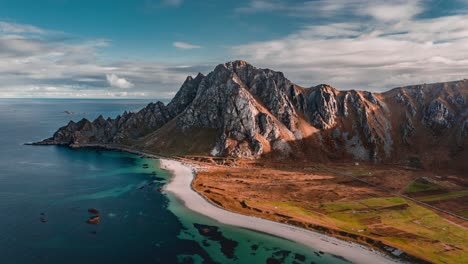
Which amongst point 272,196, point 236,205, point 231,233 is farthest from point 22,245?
point 272,196

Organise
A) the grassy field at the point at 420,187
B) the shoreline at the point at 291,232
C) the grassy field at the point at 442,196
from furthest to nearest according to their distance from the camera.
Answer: the grassy field at the point at 420,187 < the grassy field at the point at 442,196 < the shoreline at the point at 291,232

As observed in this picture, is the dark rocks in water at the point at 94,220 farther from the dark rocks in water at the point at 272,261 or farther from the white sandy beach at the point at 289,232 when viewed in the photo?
the dark rocks in water at the point at 272,261

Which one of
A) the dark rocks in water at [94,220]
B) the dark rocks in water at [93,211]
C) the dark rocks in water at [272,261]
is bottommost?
the dark rocks in water at [272,261]

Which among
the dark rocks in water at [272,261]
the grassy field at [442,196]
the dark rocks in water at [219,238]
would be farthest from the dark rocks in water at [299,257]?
the grassy field at [442,196]

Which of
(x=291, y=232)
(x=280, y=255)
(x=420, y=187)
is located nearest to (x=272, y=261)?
(x=280, y=255)

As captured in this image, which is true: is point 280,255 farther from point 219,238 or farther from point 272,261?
point 219,238

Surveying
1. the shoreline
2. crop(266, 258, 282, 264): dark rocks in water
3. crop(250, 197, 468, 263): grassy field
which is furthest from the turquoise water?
crop(250, 197, 468, 263): grassy field

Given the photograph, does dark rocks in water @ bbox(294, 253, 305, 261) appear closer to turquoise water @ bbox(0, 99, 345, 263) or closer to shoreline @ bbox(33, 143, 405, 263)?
turquoise water @ bbox(0, 99, 345, 263)
